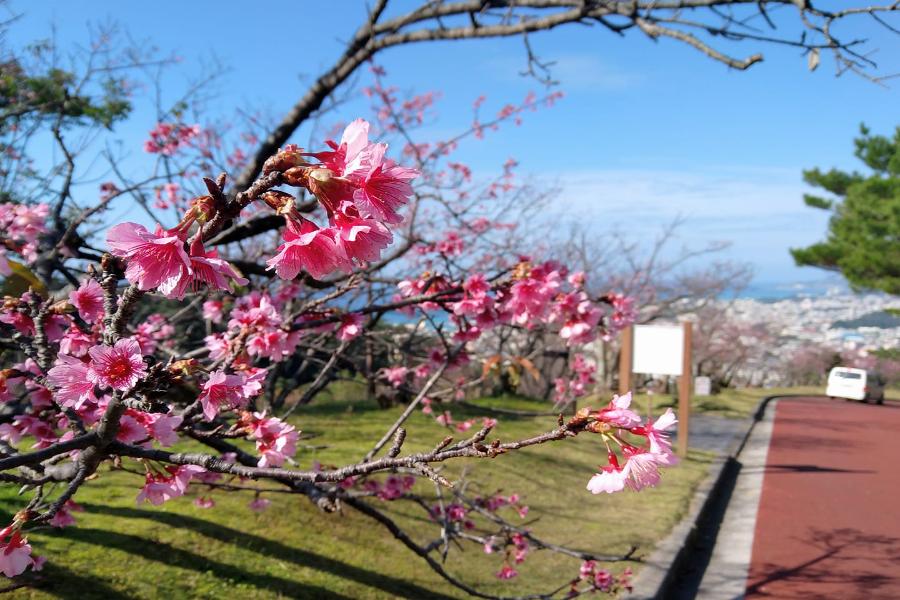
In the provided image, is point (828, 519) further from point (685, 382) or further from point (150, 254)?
point (150, 254)

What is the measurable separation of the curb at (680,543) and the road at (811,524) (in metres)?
0.20

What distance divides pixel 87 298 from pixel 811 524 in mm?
6738

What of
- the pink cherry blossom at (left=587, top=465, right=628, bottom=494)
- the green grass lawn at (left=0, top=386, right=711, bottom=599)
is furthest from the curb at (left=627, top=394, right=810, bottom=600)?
the pink cherry blossom at (left=587, top=465, right=628, bottom=494)

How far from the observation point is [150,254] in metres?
0.94

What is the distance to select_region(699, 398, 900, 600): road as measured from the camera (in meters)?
4.73

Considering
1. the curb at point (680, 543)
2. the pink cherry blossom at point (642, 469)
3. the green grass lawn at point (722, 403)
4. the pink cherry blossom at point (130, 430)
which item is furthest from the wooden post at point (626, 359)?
the pink cherry blossom at point (130, 430)

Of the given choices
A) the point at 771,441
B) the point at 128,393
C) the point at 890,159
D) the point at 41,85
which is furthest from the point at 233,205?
the point at 890,159

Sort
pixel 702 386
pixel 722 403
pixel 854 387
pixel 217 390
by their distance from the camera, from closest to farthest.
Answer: pixel 217 390 → pixel 722 403 → pixel 702 386 → pixel 854 387

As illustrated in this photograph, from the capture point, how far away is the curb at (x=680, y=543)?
4172 mm

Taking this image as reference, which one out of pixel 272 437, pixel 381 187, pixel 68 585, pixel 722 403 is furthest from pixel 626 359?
pixel 722 403

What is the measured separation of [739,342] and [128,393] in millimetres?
26700

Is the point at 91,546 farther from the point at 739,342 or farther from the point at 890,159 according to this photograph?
the point at 739,342

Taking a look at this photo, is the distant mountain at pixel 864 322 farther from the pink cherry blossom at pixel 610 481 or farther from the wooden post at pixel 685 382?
→ the pink cherry blossom at pixel 610 481

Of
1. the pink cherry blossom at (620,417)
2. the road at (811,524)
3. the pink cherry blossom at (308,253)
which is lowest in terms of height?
the road at (811,524)
